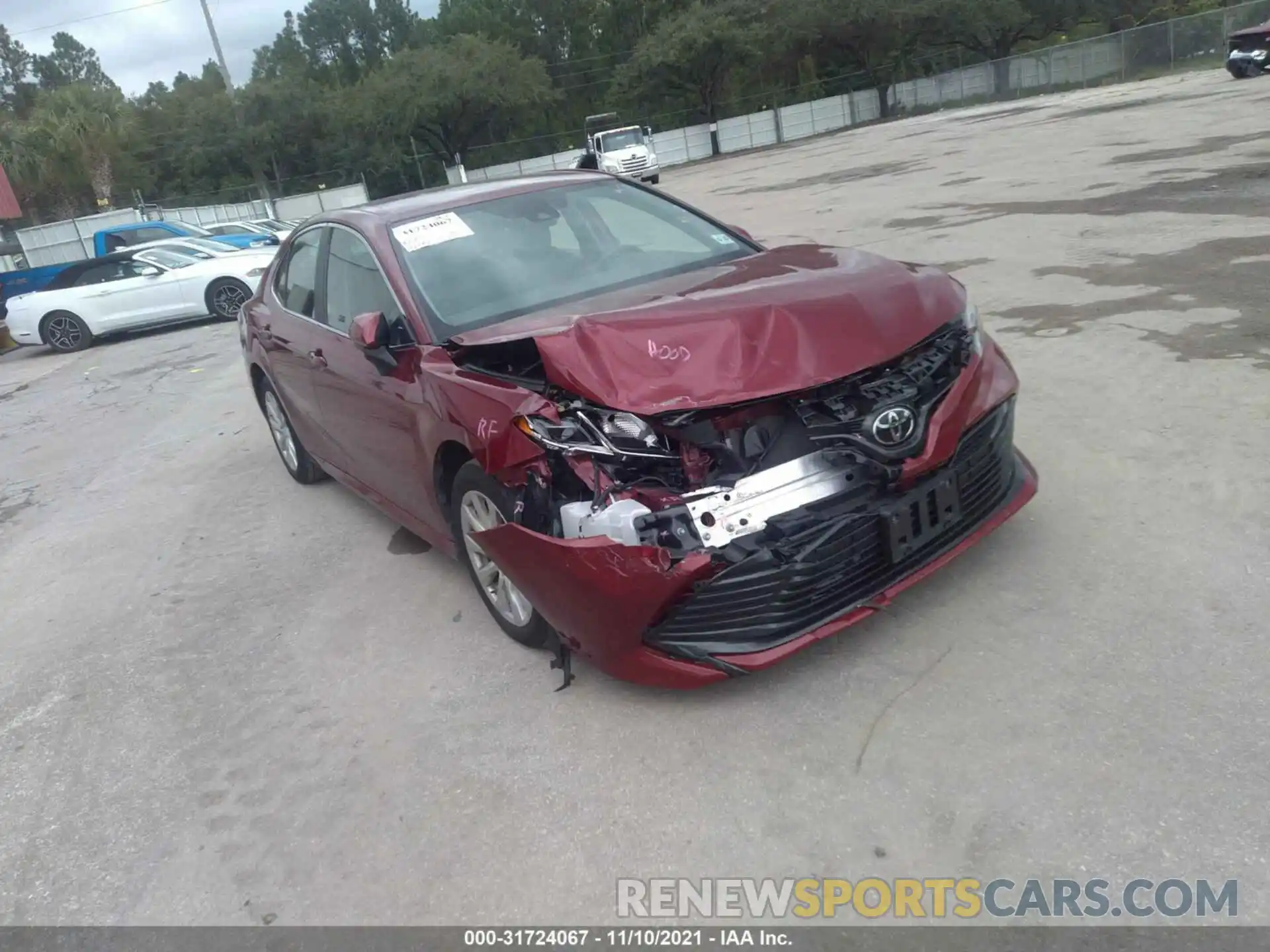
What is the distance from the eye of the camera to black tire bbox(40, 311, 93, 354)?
679 inches

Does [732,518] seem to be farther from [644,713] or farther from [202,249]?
[202,249]

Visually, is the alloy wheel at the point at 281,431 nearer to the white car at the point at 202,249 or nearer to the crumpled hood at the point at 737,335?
the crumpled hood at the point at 737,335

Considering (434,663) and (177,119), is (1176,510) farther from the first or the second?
(177,119)

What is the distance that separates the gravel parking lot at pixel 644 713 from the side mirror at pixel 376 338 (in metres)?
1.13

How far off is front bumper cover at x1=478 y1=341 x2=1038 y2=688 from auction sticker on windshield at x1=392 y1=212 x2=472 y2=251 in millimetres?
1674

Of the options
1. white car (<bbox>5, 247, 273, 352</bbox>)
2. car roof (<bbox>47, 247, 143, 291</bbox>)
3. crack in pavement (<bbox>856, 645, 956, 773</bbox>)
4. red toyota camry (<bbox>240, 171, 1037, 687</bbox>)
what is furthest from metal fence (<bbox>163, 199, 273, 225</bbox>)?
crack in pavement (<bbox>856, 645, 956, 773</bbox>)

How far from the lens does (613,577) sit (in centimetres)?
324

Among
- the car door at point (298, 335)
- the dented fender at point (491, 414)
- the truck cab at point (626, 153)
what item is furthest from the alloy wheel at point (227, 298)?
the truck cab at point (626, 153)

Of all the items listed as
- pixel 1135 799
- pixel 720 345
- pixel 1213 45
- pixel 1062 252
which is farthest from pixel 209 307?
pixel 1213 45

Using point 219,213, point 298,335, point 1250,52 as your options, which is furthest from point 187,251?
point 219,213

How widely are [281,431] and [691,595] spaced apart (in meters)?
4.59

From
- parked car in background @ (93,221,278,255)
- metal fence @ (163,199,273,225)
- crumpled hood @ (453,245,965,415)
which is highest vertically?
metal fence @ (163,199,273,225)

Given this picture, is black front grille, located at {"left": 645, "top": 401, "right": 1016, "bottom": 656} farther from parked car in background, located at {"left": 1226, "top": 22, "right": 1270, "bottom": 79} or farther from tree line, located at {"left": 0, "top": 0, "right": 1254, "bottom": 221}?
tree line, located at {"left": 0, "top": 0, "right": 1254, "bottom": 221}

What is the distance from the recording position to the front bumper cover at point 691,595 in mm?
3234
